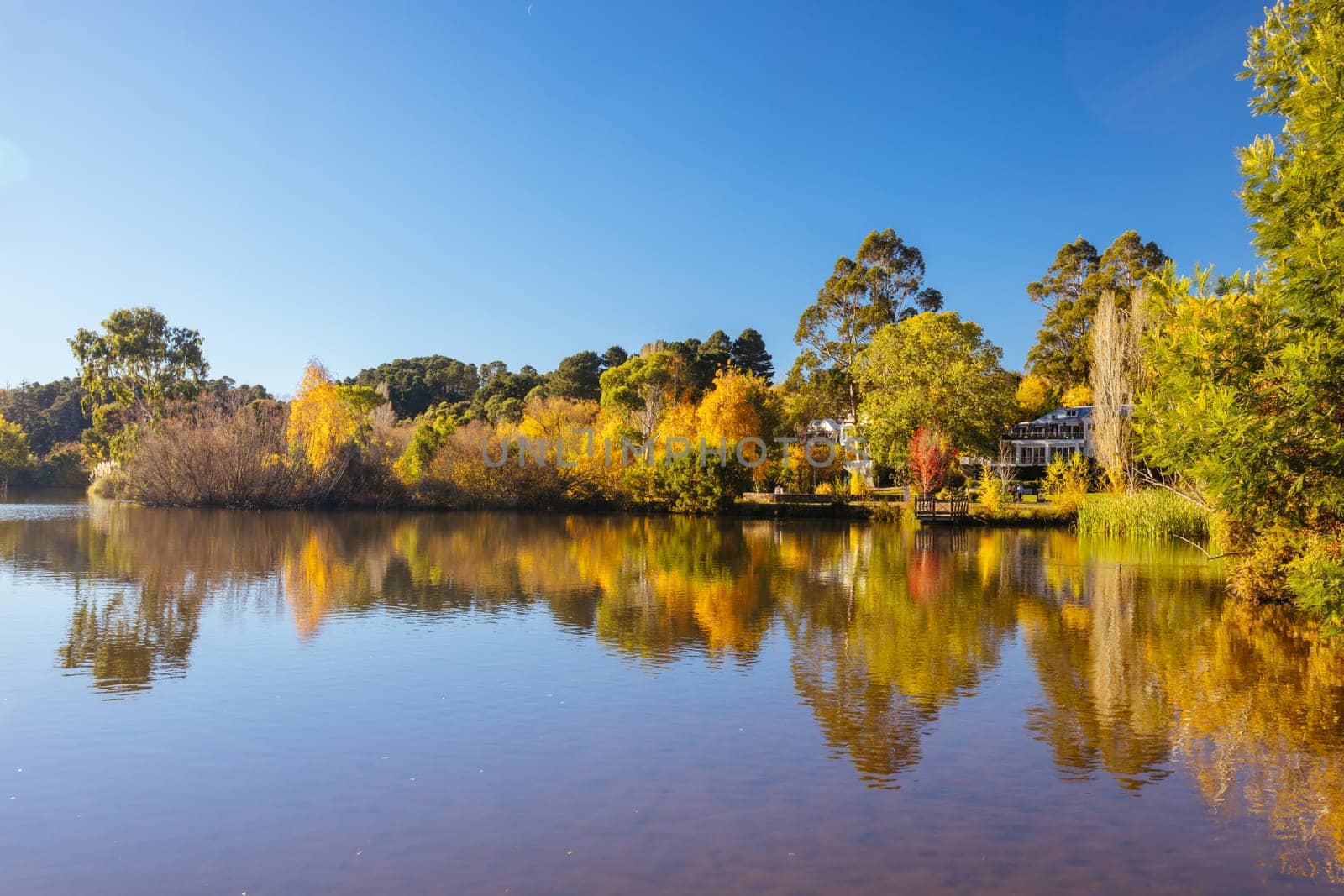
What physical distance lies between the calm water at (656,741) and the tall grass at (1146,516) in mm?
14193

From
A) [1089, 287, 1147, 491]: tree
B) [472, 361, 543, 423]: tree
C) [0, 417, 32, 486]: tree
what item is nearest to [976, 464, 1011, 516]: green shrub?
[1089, 287, 1147, 491]: tree

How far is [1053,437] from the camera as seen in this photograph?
2293 inches

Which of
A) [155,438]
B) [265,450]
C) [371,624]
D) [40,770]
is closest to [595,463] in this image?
[265,450]

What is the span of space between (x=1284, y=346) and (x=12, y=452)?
268ft

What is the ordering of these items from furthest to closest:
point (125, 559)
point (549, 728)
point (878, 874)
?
1. point (125, 559)
2. point (549, 728)
3. point (878, 874)

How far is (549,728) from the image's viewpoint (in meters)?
9.20

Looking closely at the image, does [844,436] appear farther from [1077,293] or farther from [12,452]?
[12,452]

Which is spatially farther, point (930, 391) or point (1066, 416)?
point (1066, 416)

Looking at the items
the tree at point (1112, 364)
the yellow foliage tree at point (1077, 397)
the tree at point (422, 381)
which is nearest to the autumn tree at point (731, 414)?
the tree at point (1112, 364)

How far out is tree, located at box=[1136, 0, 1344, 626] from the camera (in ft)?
36.2

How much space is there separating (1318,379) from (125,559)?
81.2 feet

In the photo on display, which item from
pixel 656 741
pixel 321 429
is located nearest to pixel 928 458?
pixel 321 429

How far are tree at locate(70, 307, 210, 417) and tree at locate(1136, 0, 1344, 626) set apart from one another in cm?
6426

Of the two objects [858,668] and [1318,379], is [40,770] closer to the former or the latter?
[858,668]
